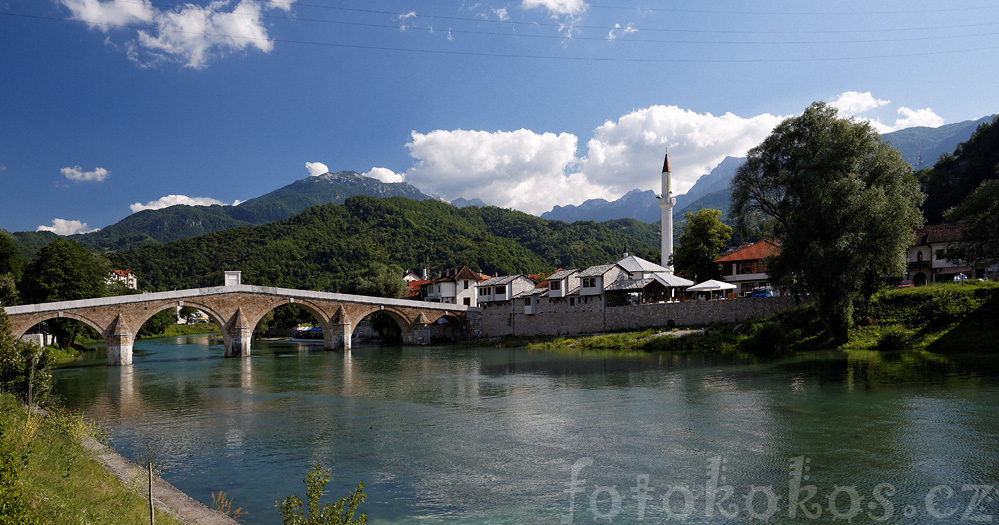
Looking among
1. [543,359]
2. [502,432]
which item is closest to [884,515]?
[502,432]

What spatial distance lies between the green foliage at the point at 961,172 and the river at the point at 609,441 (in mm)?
30438

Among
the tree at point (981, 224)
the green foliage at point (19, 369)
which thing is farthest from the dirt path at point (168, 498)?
the tree at point (981, 224)

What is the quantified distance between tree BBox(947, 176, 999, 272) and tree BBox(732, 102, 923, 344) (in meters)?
2.28

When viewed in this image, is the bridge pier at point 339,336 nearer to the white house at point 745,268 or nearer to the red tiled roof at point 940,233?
the white house at point 745,268

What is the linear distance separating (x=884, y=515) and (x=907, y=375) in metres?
12.3

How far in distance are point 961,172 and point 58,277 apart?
2529 inches

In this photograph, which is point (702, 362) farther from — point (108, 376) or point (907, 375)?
point (108, 376)

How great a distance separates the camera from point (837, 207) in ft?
72.3

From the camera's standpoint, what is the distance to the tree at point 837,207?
2148 cm

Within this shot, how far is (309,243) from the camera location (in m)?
86.2

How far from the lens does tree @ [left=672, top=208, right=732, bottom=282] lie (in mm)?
40338

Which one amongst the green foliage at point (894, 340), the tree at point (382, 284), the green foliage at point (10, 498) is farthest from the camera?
the tree at point (382, 284)

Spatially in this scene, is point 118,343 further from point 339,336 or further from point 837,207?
point 837,207

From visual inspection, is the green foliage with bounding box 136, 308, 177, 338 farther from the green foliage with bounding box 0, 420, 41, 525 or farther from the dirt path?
the green foliage with bounding box 0, 420, 41, 525
